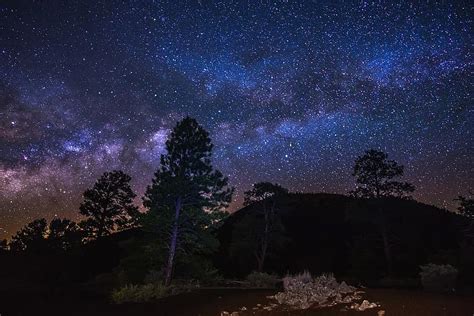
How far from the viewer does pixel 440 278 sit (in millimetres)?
18406

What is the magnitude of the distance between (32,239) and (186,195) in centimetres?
3971

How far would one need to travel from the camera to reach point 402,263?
3734 cm

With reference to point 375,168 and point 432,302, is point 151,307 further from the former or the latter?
point 375,168

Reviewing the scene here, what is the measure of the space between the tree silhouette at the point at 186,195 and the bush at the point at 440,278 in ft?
40.3

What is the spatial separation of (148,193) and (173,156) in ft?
9.84

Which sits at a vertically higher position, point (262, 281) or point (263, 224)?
point (263, 224)

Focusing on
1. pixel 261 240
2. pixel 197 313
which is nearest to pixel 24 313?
pixel 197 313

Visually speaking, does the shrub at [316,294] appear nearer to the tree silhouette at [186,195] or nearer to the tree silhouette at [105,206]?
the tree silhouette at [186,195]

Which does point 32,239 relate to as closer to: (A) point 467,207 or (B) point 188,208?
(B) point 188,208

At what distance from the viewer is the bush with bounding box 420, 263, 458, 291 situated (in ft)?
59.6

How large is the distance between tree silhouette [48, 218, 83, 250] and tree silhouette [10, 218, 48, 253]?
4.81 feet

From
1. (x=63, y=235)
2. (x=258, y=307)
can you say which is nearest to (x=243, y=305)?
(x=258, y=307)

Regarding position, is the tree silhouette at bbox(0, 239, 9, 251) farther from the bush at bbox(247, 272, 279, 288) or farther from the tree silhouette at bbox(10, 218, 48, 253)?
the bush at bbox(247, 272, 279, 288)

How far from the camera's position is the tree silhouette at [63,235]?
1843 inches
